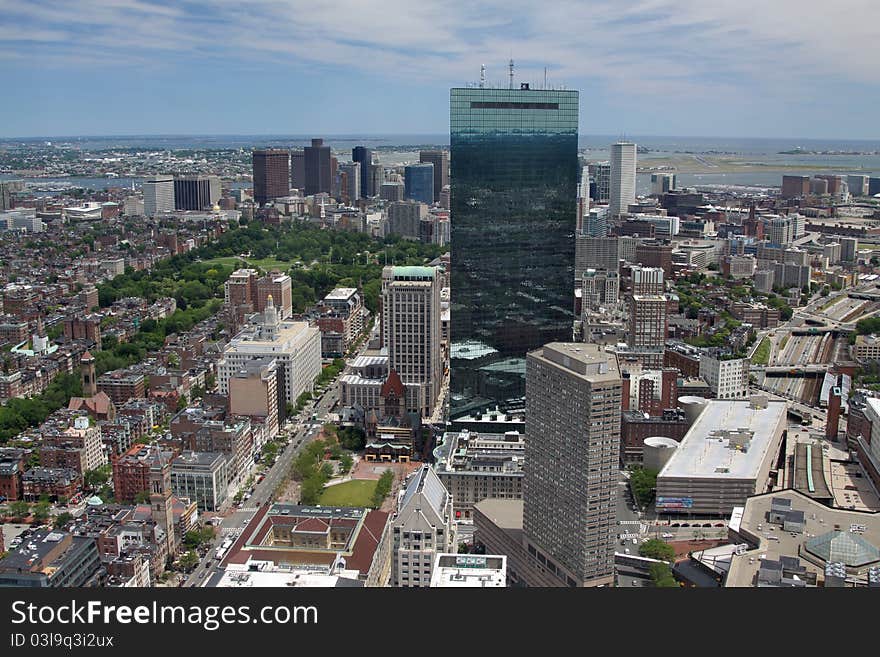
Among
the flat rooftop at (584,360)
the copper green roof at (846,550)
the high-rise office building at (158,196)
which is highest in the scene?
the high-rise office building at (158,196)

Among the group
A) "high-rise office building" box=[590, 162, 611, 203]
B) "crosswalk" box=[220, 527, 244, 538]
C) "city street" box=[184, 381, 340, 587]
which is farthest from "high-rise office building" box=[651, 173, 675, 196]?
"crosswalk" box=[220, 527, 244, 538]

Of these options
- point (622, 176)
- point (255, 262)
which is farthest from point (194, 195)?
point (622, 176)

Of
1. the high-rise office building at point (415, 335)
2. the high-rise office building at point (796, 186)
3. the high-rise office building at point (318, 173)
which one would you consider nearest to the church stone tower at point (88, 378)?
the high-rise office building at point (415, 335)

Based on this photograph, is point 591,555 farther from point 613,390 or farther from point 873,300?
point 873,300

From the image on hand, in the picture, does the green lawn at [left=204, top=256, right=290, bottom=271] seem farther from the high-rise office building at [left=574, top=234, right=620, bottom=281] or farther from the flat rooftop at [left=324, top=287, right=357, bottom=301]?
the high-rise office building at [left=574, top=234, right=620, bottom=281]

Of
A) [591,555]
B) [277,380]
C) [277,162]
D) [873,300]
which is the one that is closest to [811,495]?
[591,555]

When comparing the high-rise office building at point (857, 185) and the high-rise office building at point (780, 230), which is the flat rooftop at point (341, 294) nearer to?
the high-rise office building at point (780, 230)
